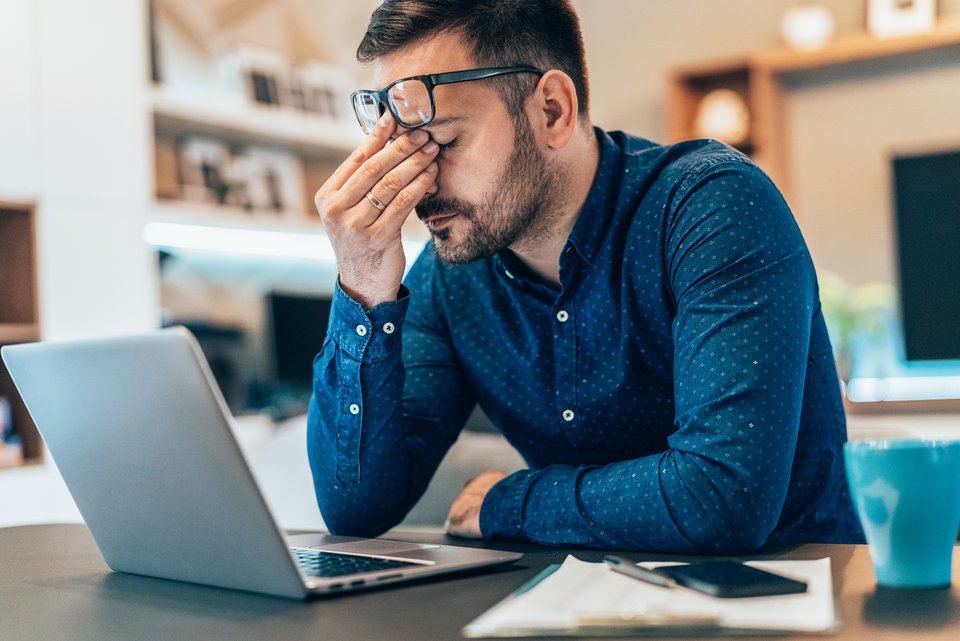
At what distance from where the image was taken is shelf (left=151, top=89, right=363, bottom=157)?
11.4ft

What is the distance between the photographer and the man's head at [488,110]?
4.27ft

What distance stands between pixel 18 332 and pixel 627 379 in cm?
230

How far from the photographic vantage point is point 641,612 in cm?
61

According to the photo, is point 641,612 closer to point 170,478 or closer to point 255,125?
point 170,478

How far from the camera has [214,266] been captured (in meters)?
3.92

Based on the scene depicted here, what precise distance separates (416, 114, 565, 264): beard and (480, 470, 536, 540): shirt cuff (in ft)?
1.17

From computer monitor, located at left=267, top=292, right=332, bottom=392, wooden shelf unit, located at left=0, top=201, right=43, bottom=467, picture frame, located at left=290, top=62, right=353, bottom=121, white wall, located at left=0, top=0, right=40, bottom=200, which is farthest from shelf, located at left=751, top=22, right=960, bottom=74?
wooden shelf unit, located at left=0, top=201, right=43, bottom=467

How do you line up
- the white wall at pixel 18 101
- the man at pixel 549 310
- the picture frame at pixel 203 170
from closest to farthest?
Result: the man at pixel 549 310 < the white wall at pixel 18 101 < the picture frame at pixel 203 170

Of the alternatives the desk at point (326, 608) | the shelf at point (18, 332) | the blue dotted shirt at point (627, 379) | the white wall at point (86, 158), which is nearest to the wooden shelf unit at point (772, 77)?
the white wall at point (86, 158)

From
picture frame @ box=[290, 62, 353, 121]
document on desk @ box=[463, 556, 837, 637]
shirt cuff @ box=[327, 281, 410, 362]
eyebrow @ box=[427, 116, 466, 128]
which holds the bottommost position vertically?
document on desk @ box=[463, 556, 837, 637]

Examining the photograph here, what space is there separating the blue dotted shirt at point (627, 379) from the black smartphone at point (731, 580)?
253mm

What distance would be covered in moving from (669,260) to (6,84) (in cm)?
243

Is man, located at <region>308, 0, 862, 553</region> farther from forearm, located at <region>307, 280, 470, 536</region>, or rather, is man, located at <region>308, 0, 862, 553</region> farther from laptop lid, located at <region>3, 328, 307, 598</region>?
laptop lid, located at <region>3, 328, 307, 598</region>

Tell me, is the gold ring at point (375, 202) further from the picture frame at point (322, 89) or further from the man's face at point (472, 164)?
the picture frame at point (322, 89)
